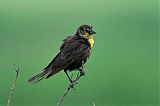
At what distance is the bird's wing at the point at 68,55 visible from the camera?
7730 mm

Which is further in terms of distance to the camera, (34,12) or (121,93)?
(34,12)

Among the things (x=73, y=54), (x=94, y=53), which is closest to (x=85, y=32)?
(x=73, y=54)

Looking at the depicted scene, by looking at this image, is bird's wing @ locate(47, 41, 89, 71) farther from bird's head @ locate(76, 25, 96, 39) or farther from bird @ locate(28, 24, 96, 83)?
bird's head @ locate(76, 25, 96, 39)

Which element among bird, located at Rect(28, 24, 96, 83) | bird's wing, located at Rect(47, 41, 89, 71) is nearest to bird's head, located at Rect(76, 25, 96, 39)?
bird, located at Rect(28, 24, 96, 83)

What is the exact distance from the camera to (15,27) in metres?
16.5

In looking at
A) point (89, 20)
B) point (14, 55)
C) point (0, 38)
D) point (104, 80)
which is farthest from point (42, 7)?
point (104, 80)

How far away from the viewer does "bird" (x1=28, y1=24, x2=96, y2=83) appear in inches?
303

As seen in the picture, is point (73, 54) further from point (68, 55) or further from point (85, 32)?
point (85, 32)

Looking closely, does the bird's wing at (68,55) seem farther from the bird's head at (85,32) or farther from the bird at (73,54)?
the bird's head at (85,32)

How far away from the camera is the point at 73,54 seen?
790 cm

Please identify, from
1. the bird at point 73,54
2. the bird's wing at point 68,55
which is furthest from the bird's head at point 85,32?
the bird's wing at point 68,55

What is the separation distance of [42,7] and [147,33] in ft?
17.9

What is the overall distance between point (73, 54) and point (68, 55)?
0.07 m

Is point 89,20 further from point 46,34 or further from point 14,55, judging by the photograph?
point 14,55
